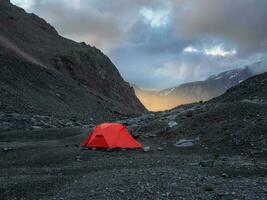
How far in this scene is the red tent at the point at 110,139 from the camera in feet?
87.9

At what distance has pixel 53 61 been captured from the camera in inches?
3164

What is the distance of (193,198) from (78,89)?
189 feet

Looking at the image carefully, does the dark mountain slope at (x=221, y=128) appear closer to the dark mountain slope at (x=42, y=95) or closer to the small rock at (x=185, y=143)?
the small rock at (x=185, y=143)

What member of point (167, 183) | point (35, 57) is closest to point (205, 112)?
point (167, 183)

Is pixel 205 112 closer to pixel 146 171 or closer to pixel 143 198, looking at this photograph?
pixel 146 171

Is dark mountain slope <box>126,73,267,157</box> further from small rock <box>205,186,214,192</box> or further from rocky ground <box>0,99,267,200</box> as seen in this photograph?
small rock <box>205,186,214,192</box>

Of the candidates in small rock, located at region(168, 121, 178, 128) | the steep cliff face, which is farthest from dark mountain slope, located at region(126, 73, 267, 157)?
the steep cliff face

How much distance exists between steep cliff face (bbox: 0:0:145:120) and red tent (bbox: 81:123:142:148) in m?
29.8

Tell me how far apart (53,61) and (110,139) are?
55.4 m

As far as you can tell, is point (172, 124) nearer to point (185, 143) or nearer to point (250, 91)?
point (185, 143)

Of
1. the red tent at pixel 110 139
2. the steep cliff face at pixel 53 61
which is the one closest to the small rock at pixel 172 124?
the red tent at pixel 110 139

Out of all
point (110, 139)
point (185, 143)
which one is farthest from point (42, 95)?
point (185, 143)

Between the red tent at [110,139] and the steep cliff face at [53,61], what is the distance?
2980cm

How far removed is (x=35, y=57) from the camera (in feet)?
251
